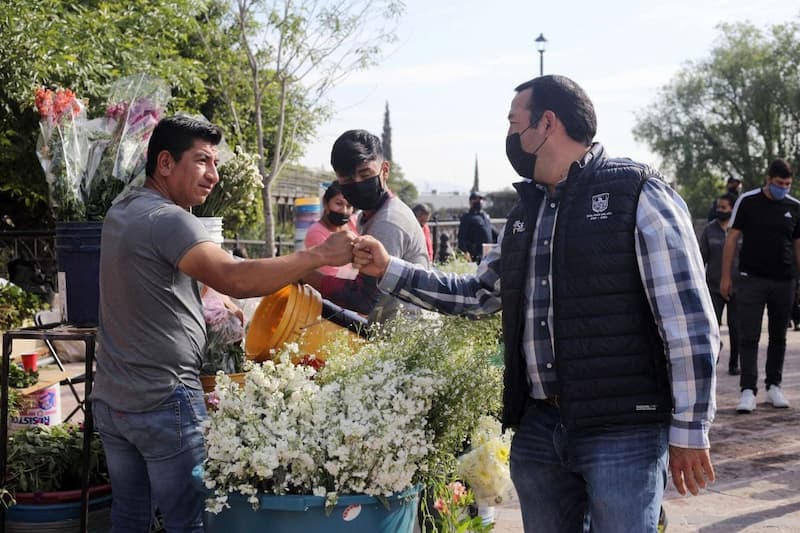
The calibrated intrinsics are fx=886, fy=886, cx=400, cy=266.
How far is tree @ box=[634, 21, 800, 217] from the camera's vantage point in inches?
1889

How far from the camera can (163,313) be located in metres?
2.94

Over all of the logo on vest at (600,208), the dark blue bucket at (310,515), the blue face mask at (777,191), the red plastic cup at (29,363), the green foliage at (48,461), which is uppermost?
the blue face mask at (777,191)

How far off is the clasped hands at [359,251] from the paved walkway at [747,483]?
234 centimetres

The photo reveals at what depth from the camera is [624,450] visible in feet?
8.20

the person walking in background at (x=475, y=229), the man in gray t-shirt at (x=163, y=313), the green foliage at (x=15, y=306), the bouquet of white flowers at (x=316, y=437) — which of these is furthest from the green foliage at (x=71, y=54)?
the bouquet of white flowers at (x=316, y=437)

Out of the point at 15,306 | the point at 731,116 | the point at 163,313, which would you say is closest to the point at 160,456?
the point at 163,313

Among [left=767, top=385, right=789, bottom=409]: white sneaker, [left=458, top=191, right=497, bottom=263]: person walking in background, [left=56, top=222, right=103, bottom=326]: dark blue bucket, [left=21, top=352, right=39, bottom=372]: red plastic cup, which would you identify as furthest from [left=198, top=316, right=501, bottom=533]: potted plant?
[left=458, top=191, right=497, bottom=263]: person walking in background

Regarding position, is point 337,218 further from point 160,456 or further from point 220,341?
point 160,456

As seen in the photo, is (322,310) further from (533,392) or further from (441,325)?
(533,392)

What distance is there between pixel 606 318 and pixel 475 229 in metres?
11.0

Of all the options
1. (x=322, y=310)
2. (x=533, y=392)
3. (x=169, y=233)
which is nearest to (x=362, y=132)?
(x=322, y=310)

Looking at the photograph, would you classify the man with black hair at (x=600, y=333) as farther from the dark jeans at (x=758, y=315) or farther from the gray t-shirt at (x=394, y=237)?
the dark jeans at (x=758, y=315)

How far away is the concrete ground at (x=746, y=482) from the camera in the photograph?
5.07 m

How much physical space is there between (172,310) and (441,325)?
105 centimetres
